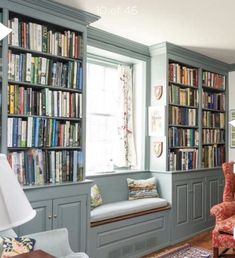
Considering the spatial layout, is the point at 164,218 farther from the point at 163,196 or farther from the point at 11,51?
the point at 11,51

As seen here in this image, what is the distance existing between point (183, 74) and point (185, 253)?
7.57 feet

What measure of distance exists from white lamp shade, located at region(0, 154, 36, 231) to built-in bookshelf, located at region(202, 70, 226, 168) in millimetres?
3793

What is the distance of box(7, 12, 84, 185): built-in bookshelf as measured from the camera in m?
2.55

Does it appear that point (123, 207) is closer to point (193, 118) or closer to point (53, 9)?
point (193, 118)

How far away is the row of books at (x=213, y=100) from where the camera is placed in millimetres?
4609

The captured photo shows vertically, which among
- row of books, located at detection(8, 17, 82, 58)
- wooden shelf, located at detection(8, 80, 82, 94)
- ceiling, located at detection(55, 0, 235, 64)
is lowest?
wooden shelf, located at detection(8, 80, 82, 94)

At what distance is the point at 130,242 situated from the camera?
334 centimetres

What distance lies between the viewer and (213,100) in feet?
15.8

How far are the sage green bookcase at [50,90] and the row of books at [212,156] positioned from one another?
2240 mm

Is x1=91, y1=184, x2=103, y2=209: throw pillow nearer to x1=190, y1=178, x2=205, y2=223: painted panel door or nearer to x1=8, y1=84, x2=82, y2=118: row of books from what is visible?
x1=8, y1=84, x2=82, y2=118: row of books

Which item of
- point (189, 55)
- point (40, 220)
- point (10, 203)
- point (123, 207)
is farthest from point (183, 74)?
point (10, 203)

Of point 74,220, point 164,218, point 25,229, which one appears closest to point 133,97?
point 164,218

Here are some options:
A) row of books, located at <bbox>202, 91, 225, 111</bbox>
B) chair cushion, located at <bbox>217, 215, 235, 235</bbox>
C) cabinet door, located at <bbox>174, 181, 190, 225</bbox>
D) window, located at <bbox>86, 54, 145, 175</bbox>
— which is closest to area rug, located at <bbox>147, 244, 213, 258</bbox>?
cabinet door, located at <bbox>174, 181, 190, 225</bbox>

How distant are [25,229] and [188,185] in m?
2.37
